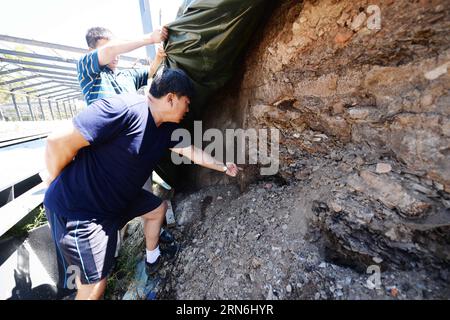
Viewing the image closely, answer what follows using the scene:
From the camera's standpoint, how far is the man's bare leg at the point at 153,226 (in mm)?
1896

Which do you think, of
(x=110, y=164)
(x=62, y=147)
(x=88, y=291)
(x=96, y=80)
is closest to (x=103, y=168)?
(x=110, y=164)

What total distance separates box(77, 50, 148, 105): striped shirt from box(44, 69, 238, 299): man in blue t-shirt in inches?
26.1

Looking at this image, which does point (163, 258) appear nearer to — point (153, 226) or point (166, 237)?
point (166, 237)

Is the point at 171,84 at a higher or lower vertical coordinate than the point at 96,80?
lower

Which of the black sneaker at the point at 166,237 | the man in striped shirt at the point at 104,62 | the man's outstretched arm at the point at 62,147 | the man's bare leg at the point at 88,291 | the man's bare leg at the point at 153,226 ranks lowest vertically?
the black sneaker at the point at 166,237

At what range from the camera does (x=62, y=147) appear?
127 centimetres

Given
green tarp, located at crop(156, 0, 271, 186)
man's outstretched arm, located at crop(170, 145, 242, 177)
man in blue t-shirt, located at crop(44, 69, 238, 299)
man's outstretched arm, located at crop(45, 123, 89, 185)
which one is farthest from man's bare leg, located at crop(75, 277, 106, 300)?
green tarp, located at crop(156, 0, 271, 186)

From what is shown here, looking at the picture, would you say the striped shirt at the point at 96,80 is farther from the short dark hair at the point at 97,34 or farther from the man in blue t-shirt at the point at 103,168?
the man in blue t-shirt at the point at 103,168

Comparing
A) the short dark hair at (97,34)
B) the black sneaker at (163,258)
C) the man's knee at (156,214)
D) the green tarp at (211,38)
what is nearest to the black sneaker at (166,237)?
the black sneaker at (163,258)

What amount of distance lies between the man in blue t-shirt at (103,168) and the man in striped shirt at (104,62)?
65 cm

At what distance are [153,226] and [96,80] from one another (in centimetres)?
135
